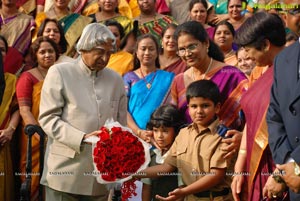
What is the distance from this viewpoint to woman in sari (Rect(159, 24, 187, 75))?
7.72 meters

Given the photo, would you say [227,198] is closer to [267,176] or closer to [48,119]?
[267,176]

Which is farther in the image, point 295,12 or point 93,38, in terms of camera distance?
point 93,38

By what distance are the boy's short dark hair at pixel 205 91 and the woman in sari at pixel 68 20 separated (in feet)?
10.3

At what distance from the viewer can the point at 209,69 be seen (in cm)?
592

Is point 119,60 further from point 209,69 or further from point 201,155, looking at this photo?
point 201,155

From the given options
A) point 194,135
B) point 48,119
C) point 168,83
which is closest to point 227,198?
point 194,135

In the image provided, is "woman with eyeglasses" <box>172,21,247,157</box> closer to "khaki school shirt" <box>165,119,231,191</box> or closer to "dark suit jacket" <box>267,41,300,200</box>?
"khaki school shirt" <box>165,119,231,191</box>

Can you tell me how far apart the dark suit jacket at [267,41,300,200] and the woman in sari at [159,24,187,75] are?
11.0 ft

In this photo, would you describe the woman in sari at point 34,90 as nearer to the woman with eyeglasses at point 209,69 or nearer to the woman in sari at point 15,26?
the woman in sari at point 15,26

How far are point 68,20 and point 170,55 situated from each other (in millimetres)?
1748

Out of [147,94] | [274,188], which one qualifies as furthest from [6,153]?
[274,188]

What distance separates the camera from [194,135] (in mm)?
5633

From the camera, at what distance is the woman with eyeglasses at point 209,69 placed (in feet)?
18.7

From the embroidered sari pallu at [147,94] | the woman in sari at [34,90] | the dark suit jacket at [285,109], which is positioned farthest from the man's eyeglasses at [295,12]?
the woman in sari at [34,90]
